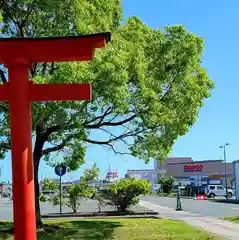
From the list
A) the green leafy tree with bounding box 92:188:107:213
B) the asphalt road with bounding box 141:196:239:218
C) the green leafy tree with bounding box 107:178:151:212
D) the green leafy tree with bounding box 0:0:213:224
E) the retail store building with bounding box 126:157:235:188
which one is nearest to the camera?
the green leafy tree with bounding box 0:0:213:224

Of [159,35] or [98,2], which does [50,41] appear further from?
[159,35]

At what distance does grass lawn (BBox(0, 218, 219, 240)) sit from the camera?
15.5 metres

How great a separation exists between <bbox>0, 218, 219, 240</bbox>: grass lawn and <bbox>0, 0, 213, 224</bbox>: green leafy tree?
89.1 inches

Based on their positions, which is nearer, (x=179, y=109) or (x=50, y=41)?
(x=50, y=41)

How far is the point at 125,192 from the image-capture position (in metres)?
27.7

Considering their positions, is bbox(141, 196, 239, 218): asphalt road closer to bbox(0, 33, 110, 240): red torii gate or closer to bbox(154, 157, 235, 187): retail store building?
bbox(0, 33, 110, 240): red torii gate

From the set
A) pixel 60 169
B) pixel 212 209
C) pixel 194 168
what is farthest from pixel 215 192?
pixel 60 169

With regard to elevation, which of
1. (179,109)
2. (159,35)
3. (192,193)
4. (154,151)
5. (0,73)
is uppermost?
(159,35)

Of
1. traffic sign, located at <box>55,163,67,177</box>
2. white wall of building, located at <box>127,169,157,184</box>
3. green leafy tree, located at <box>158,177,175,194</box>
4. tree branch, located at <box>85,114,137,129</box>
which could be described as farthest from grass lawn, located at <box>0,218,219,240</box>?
white wall of building, located at <box>127,169,157,184</box>

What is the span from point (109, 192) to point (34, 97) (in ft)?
63.1

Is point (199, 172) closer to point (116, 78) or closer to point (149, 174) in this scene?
point (149, 174)

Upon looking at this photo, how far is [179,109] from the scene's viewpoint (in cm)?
1725

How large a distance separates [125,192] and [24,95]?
19.4 meters

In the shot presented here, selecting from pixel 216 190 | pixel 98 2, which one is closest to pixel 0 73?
pixel 98 2
